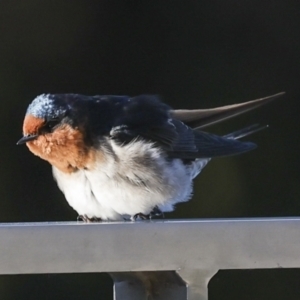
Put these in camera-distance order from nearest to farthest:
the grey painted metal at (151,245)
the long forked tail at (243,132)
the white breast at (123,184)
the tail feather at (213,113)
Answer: the grey painted metal at (151,245) < the white breast at (123,184) < the tail feather at (213,113) < the long forked tail at (243,132)

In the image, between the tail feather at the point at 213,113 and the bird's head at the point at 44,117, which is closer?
the bird's head at the point at 44,117

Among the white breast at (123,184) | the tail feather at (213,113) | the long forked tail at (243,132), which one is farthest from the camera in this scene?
A: the long forked tail at (243,132)

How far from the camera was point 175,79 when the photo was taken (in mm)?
2734

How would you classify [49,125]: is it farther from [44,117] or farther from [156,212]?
[156,212]

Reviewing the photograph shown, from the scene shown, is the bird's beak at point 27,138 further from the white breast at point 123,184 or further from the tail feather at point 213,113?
the tail feather at point 213,113

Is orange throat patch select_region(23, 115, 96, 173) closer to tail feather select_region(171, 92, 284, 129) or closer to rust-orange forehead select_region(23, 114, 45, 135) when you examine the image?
rust-orange forehead select_region(23, 114, 45, 135)

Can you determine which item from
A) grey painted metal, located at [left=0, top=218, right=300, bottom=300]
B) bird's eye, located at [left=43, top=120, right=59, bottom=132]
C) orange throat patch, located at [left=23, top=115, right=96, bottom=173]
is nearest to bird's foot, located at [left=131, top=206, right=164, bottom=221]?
orange throat patch, located at [left=23, top=115, right=96, bottom=173]

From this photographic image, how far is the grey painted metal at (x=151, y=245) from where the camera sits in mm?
961

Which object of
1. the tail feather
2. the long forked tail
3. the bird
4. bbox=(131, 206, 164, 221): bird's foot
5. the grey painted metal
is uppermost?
the long forked tail

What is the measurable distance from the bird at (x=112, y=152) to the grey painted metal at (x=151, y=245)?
0.71 m

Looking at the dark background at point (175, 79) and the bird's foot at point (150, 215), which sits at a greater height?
the dark background at point (175, 79)

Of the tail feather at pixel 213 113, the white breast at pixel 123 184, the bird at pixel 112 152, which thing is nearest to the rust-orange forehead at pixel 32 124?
the bird at pixel 112 152

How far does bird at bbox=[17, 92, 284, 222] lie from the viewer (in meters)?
1.71

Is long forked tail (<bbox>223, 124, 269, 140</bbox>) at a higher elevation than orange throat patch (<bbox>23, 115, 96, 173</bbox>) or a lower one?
higher
